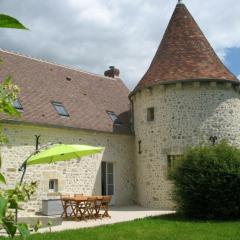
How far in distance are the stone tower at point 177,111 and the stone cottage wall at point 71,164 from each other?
71cm

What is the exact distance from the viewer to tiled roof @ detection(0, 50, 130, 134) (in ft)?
51.4

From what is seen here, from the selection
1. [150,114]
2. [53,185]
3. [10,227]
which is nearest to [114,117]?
[150,114]

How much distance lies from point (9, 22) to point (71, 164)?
1492 cm

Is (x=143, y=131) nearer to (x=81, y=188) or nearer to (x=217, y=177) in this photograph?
(x=81, y=188)

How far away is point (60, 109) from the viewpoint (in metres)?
16.5

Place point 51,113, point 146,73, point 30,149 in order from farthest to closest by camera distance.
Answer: point 146,73
point 51,113
point 30,149

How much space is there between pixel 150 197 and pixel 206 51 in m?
6.54

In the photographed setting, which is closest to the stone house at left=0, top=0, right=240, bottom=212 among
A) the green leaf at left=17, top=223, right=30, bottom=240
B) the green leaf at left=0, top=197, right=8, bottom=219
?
the green leaf at left=17, top=223, right=30, bottom=240

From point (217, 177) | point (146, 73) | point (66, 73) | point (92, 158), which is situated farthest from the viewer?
point (66, 73)

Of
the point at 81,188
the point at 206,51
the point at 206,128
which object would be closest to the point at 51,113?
the point at 81,188

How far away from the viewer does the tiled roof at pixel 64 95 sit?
51.4 feet

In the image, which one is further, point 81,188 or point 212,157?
point 81,188

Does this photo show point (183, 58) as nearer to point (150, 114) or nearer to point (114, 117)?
point (150, 114)

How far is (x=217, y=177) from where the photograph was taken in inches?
504
